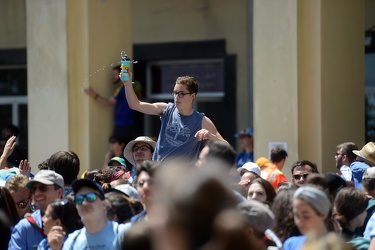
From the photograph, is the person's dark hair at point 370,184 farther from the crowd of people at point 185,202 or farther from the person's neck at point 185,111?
the person's neck at point 185,111

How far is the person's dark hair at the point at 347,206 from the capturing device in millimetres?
7566

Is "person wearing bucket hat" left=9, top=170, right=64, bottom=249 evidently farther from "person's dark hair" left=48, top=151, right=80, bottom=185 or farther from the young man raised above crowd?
the young man raised above crowd

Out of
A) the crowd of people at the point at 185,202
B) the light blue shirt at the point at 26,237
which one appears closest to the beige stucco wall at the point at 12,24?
the crowd of people at the point at 185,202

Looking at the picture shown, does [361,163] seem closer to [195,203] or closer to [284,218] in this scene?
[284,218]

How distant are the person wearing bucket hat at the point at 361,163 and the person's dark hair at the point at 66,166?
3082 mm

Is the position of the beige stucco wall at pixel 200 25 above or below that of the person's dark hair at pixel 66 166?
above

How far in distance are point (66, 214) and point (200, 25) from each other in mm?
10254

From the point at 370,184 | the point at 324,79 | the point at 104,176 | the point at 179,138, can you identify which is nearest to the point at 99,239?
the point at 179,138

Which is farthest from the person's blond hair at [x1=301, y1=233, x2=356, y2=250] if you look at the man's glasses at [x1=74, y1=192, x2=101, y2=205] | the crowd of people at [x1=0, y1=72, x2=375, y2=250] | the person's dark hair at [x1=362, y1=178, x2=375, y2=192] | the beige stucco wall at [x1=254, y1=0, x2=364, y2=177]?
the beige stucco wall at [x1=254, y1=0, x2=364, y2=177]

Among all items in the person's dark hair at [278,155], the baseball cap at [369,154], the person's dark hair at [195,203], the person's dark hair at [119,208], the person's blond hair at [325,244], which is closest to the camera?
the person's dark hair at [195,203]

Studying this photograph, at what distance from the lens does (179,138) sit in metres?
9.35

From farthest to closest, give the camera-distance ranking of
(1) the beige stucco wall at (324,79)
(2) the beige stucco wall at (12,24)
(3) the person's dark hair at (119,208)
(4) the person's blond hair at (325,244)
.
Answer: (2) the beige stucco wall at (12,24) → (1) the beige stucco wall at (324,79) → (3) the person's dark hair at (119,208) → (4) the person's blond hair at (325,244)

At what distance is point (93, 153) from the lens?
48.5 feet

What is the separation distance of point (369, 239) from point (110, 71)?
8526 mm
